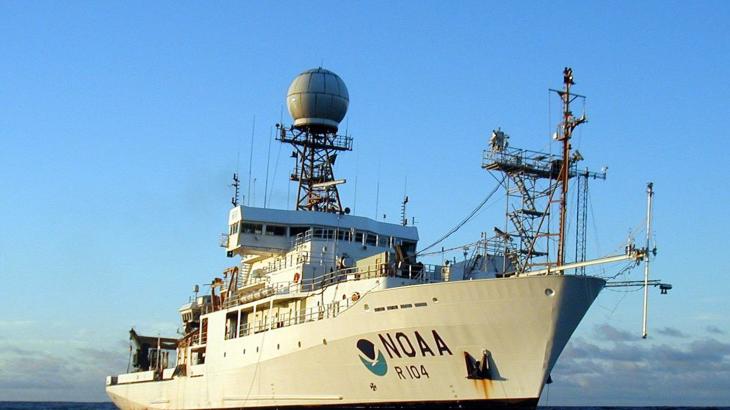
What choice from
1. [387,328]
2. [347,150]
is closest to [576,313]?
[387,328]

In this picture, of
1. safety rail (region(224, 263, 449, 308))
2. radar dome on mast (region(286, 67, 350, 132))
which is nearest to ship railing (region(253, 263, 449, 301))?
safety rail (region(224, 263, 449, 308))

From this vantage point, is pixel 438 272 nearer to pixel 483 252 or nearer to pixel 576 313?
pixel 483 252

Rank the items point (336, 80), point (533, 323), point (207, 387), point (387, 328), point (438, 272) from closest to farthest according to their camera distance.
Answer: point (533, 323)
point (387, 328)
point (438, 272)
point (207, 387)
point (336, 80)

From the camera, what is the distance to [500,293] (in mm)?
31047

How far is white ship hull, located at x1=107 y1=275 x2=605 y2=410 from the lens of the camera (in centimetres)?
3092

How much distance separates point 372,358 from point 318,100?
858 inches

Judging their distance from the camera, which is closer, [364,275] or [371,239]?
[364,275]

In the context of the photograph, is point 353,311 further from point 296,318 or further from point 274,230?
point 274,230

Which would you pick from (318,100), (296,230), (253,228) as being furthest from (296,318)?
(318,100)

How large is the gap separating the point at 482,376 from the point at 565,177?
7374mm

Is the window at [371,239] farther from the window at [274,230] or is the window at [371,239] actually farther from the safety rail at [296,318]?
the safety rail at [296,318]

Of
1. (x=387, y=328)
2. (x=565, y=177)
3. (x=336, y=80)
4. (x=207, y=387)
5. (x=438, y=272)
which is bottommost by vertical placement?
Answer: (x=207, y=387)

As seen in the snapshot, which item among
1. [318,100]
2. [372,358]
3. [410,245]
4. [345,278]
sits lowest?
[372,358]

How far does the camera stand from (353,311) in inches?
1358
